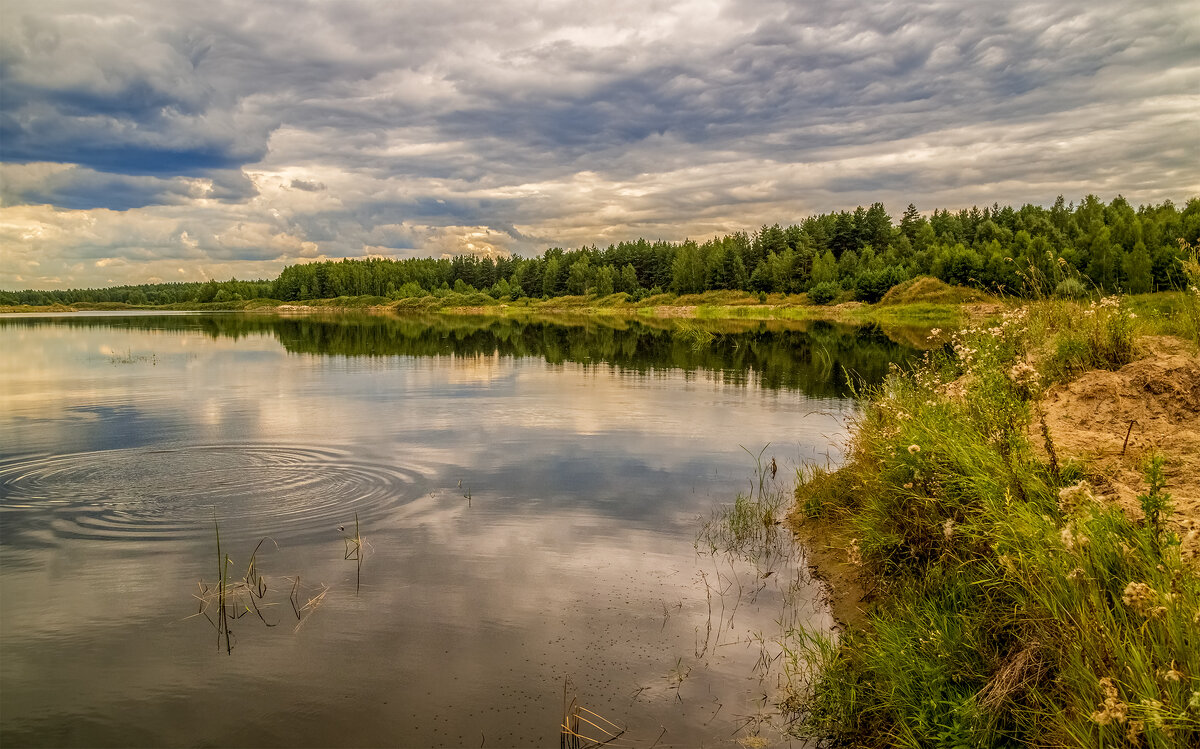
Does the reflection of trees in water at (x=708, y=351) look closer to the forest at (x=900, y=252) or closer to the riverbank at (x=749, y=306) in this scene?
the riverbank at (x=749, y=306)

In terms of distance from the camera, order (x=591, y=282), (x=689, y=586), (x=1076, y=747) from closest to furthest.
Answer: (x=1076, y=747)
(x=689, y=586)
(x=591, y=282)

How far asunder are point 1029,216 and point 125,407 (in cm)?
17234

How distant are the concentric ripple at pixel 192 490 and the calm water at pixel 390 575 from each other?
0.27ft

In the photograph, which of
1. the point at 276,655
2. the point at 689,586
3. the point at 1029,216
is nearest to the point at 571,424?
the point at 689,586

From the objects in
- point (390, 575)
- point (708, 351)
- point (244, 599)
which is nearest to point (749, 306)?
point (708, 351)

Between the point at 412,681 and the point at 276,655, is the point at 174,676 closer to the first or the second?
the point at 276,655

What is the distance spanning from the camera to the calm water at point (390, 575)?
293 inches

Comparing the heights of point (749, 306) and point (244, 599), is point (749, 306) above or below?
above

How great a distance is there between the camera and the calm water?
24.4 ft

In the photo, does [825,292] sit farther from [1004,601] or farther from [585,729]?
[585,729]

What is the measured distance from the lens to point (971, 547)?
7738 mm

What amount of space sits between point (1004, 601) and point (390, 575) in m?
8.18

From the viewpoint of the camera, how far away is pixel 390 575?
10.7m

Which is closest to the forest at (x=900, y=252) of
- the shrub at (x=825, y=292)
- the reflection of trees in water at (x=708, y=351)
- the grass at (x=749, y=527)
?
the shrub at (x=825, y=292)
